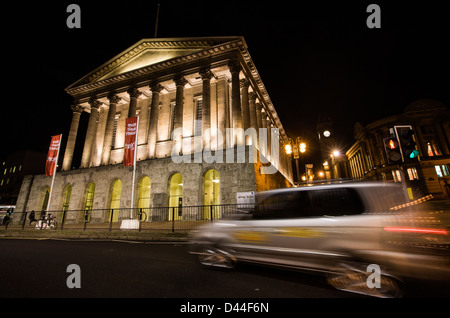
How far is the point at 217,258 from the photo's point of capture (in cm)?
501

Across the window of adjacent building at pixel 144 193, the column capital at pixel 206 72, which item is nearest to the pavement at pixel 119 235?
the window of adjacent building at pixel 144 193

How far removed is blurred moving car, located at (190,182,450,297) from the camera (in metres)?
3.32

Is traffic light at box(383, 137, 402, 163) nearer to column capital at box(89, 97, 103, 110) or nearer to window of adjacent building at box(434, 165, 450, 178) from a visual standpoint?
column capital at box(89, 97, 103, 110)

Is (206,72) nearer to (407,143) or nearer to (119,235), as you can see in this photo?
(119,235)

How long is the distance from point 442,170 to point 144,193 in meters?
44.7

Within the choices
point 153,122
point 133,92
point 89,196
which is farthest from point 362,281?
point 133,92

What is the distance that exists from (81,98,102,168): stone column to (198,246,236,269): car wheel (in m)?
24.0

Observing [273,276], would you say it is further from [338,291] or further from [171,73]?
[171,73]

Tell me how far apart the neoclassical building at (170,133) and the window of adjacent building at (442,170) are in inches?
1168

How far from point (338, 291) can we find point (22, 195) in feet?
106

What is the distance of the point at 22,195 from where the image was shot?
77.9 ft

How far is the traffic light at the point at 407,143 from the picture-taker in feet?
16.2
